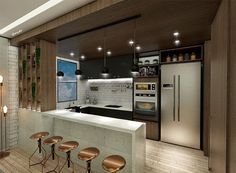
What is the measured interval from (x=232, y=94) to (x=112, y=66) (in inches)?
150

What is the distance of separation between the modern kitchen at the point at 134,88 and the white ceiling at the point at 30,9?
0.06ft

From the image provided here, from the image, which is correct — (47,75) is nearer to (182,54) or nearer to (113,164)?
(113,164)

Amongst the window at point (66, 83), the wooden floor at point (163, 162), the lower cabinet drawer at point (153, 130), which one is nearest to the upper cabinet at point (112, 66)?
the window at point (66, 83)

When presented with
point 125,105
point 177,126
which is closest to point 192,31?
point 177,126

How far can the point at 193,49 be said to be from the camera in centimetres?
371

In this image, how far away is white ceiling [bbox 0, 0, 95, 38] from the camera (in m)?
2.06

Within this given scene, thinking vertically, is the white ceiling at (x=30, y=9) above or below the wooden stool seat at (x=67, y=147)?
above

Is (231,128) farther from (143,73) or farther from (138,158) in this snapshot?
(143,73)

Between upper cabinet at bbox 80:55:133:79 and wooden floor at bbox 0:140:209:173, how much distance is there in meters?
2.45

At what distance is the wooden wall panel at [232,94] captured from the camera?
1246 millimetres

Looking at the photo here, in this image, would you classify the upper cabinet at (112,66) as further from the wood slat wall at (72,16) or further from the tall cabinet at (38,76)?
the wood slat wall at (72,16)

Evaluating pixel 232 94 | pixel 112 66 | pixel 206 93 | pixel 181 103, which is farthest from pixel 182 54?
pixel 232 94

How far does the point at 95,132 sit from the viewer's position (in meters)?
2.64

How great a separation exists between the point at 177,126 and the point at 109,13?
3318mm
